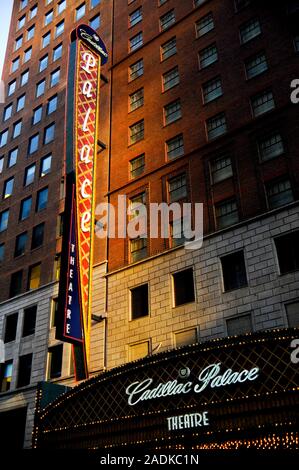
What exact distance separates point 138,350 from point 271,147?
13477mm

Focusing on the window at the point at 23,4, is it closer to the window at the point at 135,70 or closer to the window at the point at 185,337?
the window at the point at 135,70

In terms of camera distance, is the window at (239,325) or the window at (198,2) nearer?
the window at (239,325)

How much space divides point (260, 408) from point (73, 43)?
2700 centimetres

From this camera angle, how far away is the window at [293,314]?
870 inches

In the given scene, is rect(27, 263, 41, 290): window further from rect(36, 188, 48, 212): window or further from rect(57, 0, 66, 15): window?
rect(57, 0, 66, 15): window

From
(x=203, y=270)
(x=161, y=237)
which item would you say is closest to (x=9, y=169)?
(x=161, y=237)

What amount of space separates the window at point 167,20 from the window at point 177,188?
14.4m

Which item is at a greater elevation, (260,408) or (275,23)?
(275,23)

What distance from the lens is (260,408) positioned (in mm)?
15914

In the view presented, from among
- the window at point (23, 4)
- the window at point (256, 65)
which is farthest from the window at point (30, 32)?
the window at point (256, 65)

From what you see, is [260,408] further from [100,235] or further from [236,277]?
[100,235]

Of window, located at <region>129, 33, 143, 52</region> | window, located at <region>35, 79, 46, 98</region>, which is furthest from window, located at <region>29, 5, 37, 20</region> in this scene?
window, located at <region>129, 33, 143, 52</region>

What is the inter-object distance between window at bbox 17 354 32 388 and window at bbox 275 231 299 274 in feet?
62.5

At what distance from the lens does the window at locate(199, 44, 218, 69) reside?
3344cm
